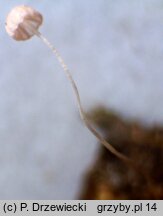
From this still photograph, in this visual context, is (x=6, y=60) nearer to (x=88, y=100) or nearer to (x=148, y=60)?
(x=88, y=100)

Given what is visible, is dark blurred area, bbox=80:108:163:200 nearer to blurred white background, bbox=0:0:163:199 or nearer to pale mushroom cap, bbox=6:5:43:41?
blurred white background, bbox=0:0:163:199

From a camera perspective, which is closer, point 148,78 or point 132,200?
point 132,200

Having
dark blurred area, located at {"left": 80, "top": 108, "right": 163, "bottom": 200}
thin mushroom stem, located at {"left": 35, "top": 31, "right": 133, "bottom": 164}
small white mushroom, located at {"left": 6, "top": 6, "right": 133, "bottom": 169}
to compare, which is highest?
small white mushroom, located at {"left": 6, "top": 6, "right": 133, "bottom": 169}

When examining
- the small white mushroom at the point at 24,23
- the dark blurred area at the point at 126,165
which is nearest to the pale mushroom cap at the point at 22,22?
the small white mushroom at the point at 24,23

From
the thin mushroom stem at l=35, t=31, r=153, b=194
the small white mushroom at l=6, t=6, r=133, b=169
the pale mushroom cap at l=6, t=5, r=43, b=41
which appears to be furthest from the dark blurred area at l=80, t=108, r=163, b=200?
the pale mushroom cap at l=6, t=5, r=43, b=41

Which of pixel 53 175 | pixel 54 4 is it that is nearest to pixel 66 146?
pixel 53 175

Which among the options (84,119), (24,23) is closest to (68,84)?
(84,119)
